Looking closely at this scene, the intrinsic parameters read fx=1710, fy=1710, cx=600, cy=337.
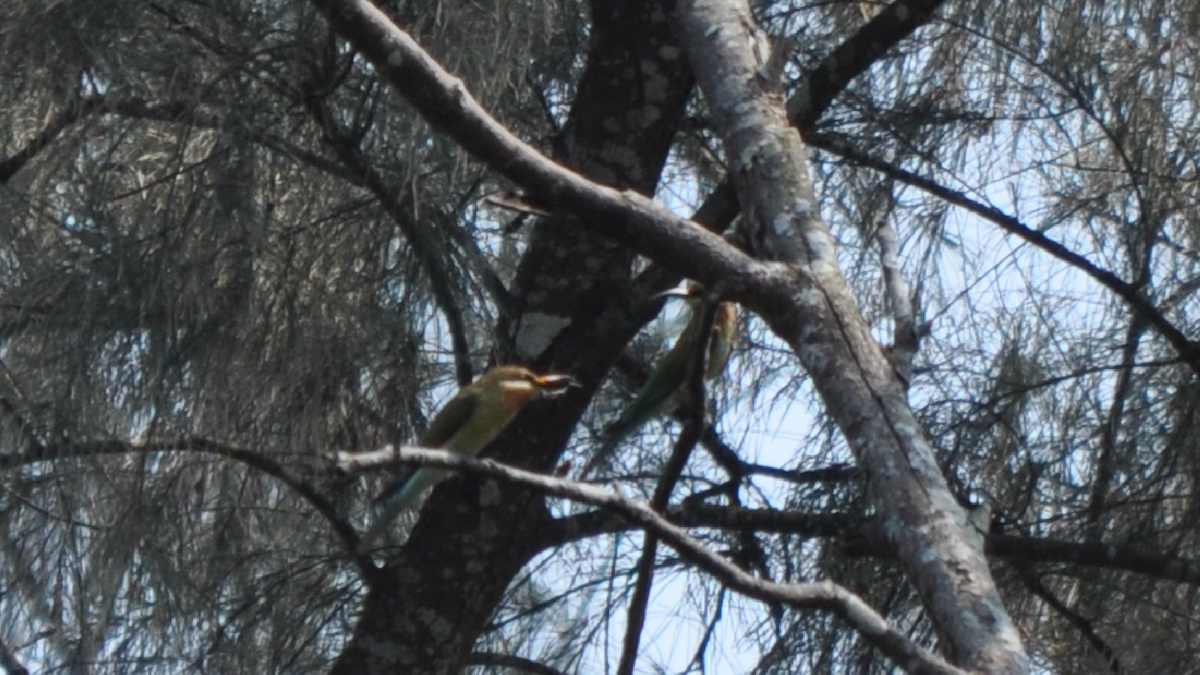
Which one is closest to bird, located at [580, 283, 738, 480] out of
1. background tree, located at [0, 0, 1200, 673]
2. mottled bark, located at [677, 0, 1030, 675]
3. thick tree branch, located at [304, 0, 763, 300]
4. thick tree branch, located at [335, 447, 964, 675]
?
background tree, located at [0, 0, 1200, 673]

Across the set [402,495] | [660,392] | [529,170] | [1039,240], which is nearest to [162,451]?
[402,495]

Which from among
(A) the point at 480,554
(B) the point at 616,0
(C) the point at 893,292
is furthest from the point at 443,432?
(C) the point at 893,292

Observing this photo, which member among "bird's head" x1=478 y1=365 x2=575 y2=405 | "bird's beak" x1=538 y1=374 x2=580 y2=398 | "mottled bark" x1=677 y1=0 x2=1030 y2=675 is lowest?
"mottled bark" x1=677 y1=0 x2=1030 y2=675

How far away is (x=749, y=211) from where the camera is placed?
113cm

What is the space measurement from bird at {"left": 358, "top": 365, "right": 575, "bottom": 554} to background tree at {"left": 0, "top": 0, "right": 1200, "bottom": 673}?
0.04 m

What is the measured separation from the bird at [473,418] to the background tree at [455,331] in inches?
1.7

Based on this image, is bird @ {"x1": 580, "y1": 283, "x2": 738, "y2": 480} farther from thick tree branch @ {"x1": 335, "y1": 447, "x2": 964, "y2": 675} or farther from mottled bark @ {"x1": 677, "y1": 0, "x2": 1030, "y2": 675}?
thick tree branch @ {"x1": 335, "y1": 447, "x2": 964, "y2": 675}

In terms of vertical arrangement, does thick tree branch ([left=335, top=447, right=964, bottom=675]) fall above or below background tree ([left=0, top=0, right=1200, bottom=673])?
below

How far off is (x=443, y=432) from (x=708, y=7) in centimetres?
88

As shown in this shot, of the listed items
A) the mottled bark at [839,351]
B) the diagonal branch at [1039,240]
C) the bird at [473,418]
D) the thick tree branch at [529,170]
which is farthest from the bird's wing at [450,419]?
the thick tree branch at [529,170]

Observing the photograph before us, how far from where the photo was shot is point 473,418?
74.4 inches

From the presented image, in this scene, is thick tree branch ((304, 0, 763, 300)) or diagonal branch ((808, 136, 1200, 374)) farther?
diagonal branch ((808, 136, 1200, 374))

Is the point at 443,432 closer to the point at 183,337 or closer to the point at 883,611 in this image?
the point at 183,337

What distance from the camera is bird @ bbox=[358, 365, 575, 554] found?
1851 mm
